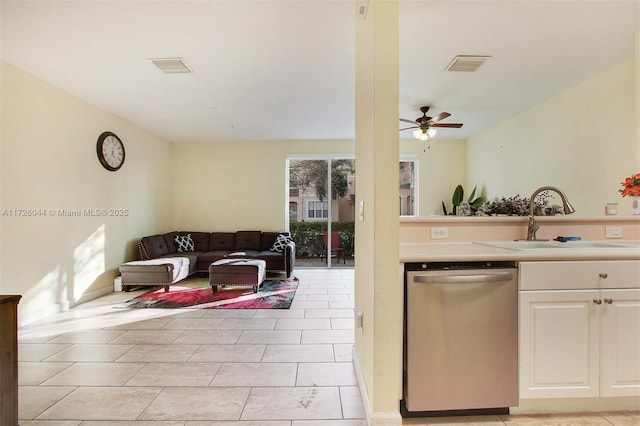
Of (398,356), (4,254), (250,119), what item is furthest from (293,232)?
(398,356)

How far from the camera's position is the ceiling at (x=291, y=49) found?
7.19 ft

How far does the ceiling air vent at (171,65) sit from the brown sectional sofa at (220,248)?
115 inches

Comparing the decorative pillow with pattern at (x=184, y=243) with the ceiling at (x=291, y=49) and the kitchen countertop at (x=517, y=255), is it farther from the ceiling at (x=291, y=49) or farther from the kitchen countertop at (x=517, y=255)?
the kitchen countertop at (x=517, y=255)

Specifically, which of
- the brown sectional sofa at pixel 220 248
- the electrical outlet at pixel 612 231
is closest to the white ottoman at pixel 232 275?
the brown sectional sofa at pixel 220 248

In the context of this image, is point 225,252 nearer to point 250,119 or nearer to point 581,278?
point 250,119

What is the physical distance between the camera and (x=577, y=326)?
1.65m

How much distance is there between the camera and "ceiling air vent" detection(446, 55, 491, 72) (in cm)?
287

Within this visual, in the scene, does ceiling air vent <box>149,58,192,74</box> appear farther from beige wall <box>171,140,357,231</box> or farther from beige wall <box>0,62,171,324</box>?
beige wall <box>171,140,357,231</box>

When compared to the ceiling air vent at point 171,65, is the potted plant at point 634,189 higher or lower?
lower

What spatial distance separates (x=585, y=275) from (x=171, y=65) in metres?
3.84

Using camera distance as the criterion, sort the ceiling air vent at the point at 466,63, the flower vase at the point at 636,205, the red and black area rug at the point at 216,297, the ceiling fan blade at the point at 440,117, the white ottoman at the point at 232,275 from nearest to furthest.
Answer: the flower vase at the point at 636,205 → the ceiling air vent at the point at 466,63 → the ceiling fan blade at the point at 440,117 → the red and black area rug at the point at 216,297 → the white ottoman at the point at 232,275

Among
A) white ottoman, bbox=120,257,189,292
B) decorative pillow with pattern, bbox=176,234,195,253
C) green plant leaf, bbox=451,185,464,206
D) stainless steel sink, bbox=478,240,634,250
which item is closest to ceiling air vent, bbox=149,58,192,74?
white ottoman, bbox=120,257,189,292

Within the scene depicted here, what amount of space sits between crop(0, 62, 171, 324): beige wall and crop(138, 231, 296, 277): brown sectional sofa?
1.32 ft

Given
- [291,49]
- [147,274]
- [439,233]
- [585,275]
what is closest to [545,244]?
[585,275]
